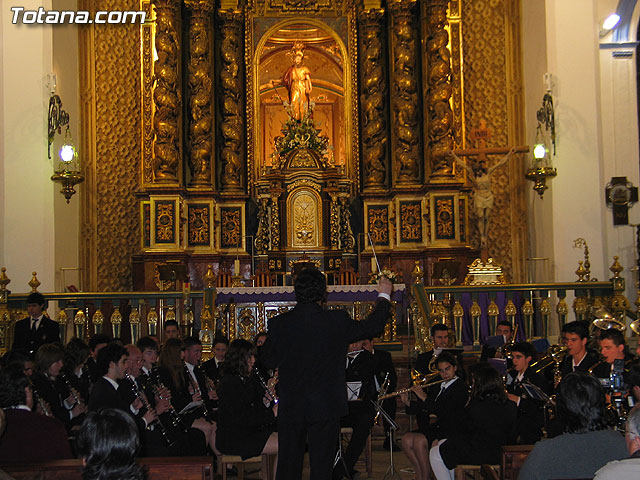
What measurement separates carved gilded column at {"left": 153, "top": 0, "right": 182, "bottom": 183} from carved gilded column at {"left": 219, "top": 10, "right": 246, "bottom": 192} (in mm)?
1009

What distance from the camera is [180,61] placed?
17.3m

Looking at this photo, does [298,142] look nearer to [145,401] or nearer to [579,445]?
[145,401]

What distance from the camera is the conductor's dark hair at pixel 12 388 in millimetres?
5289

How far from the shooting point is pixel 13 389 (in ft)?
17.4

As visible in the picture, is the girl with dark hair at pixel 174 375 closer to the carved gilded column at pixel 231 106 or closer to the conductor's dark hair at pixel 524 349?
the conductor's dark hair at pixel 524 349

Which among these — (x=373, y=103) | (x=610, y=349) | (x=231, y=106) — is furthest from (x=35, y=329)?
(x=373, y=103)

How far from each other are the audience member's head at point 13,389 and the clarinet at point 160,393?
5.02ft

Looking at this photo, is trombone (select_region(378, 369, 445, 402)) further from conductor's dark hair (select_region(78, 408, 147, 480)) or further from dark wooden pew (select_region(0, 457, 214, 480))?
conductor's dark hair (select_region(78, 408, 147, 480))

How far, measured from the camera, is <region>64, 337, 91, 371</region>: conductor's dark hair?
783cm

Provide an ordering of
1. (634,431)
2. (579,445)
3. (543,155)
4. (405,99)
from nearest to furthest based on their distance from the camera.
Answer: (634,431)
(579,445)
(543,155)
(405,99)

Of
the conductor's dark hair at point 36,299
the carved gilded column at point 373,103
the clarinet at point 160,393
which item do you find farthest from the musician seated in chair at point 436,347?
the carved gilded column at point 373,103

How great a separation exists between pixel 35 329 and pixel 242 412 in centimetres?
436

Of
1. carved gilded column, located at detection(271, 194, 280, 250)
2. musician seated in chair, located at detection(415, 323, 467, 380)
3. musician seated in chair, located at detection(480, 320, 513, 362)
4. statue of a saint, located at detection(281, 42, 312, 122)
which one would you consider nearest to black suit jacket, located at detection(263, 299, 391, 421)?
musician seated in chair, located at detection(415, 323, 467, 380)

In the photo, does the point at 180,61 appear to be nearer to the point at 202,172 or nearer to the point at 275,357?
the point at 202,172
